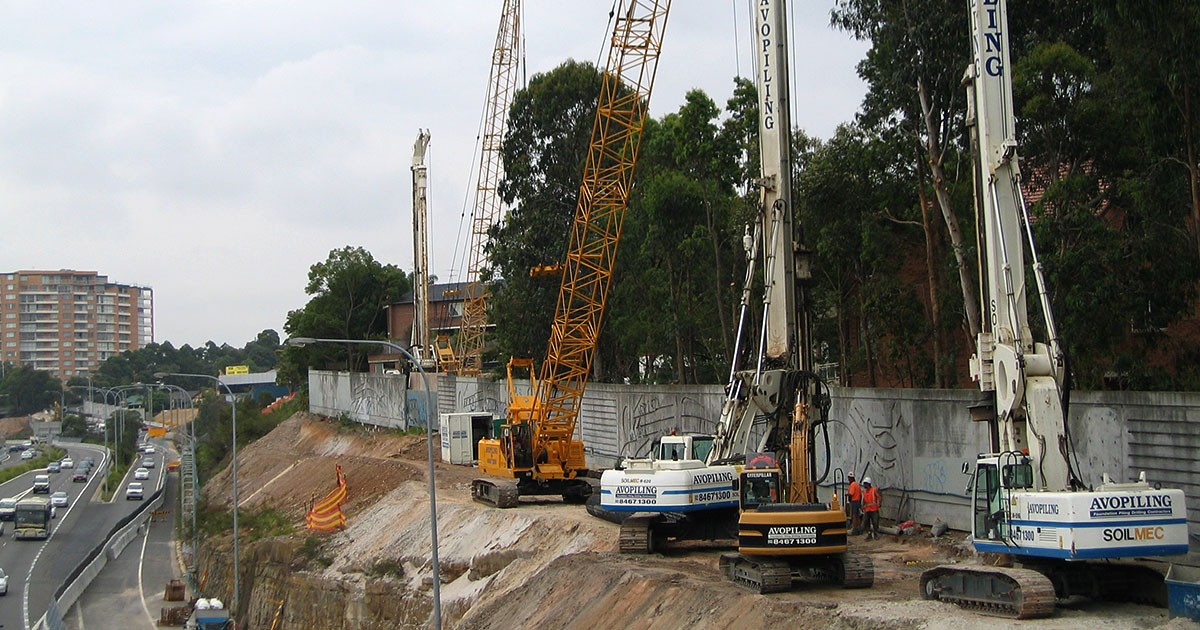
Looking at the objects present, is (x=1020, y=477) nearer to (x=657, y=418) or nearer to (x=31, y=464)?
(x=657, y=418)

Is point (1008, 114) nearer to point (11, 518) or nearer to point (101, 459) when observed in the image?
point (11, 518)

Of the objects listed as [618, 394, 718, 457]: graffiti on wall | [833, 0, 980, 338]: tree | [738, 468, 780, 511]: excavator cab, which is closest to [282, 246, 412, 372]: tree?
[618, 394, 718, 457]: graffiti on wall

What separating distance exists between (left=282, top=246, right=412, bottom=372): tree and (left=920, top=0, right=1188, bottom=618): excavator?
99.5m

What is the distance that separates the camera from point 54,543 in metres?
75.8

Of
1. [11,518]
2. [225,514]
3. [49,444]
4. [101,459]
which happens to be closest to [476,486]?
[225,514]

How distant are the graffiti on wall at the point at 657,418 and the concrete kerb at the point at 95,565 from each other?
2249 centimetres

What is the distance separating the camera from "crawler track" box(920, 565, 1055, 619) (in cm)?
1769

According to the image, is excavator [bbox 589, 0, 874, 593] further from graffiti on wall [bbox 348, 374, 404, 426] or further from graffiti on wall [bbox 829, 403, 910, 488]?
graffiti on wall [bbox 348, 374, 404, 426]

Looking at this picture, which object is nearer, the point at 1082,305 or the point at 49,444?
the point at 1082,305

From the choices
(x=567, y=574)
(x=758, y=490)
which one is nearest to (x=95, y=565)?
(x=567, y=574)

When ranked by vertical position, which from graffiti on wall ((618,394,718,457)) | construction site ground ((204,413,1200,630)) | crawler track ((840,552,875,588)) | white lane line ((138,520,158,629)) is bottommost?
white lane line ((138,520,158,629))

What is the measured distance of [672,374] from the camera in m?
67.2

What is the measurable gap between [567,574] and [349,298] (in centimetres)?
9424

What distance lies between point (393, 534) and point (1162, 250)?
28195 mm
